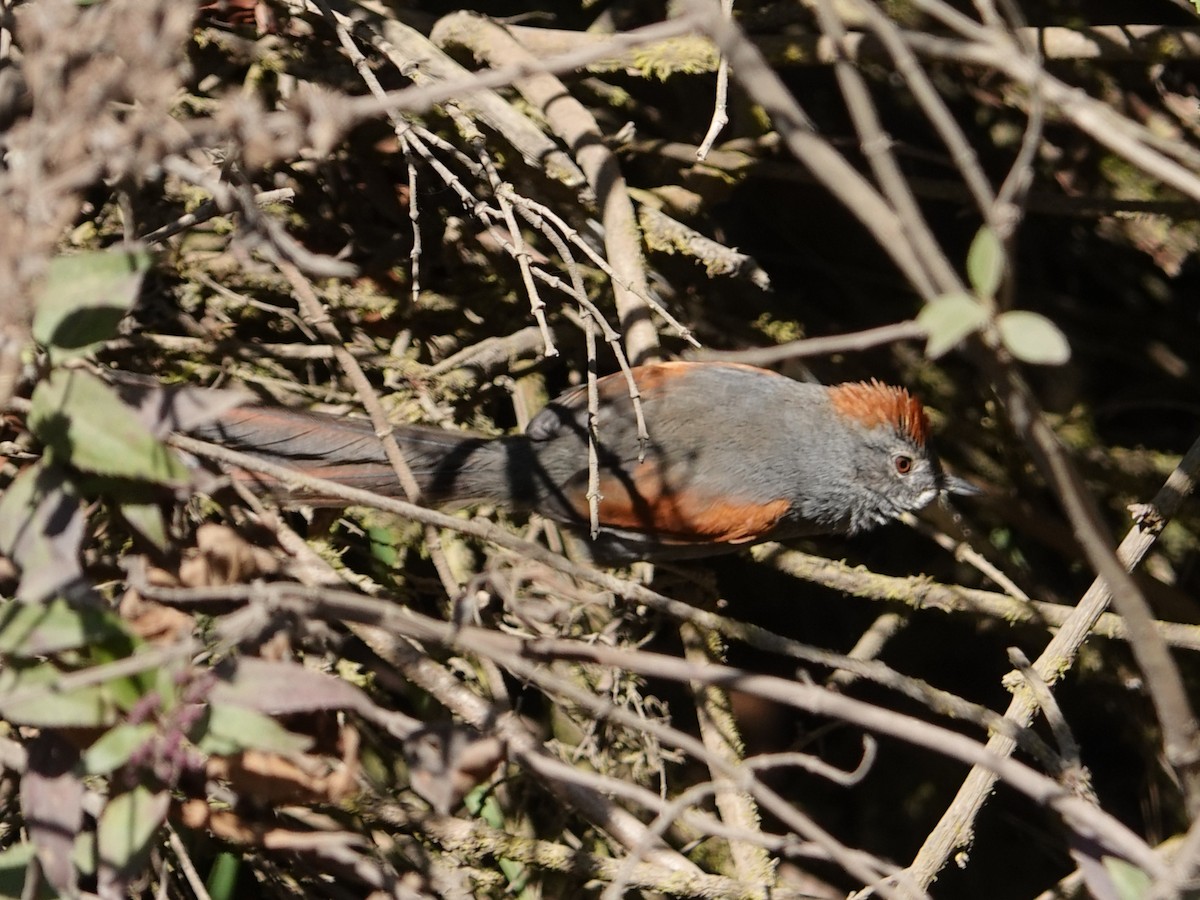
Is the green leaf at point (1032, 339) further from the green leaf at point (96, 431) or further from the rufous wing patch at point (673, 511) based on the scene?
the rufous wing patch at point (673, 511)

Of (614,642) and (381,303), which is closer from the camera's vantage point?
(614,642)

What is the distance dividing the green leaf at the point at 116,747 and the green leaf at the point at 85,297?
0.54 metres

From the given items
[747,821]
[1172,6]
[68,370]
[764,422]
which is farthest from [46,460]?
[1172,6]

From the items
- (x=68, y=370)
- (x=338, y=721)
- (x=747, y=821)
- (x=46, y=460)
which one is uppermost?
(x=68, y=370)

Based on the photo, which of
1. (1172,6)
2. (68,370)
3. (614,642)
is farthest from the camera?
(1172,6)

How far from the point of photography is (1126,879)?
1.74 meters

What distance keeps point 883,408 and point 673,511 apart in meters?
0.82

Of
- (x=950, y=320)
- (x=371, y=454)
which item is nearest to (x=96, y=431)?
(x=950, y=320)

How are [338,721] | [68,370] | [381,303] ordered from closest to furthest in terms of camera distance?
1. [68,370]
2. [338,721]
3. [381,303]

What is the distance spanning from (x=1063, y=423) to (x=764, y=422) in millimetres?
1207

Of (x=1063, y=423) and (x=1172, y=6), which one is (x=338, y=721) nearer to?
(x=1063, y=423)

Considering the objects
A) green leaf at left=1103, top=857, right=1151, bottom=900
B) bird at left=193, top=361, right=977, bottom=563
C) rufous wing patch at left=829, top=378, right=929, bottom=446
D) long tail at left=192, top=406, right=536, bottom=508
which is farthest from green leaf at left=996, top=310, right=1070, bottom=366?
rufous wing patch at left=829, top=378, right=929, bottom=446

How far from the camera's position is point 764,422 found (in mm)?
4211

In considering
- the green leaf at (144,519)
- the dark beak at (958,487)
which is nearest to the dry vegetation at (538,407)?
the green leaf at (144,519)
